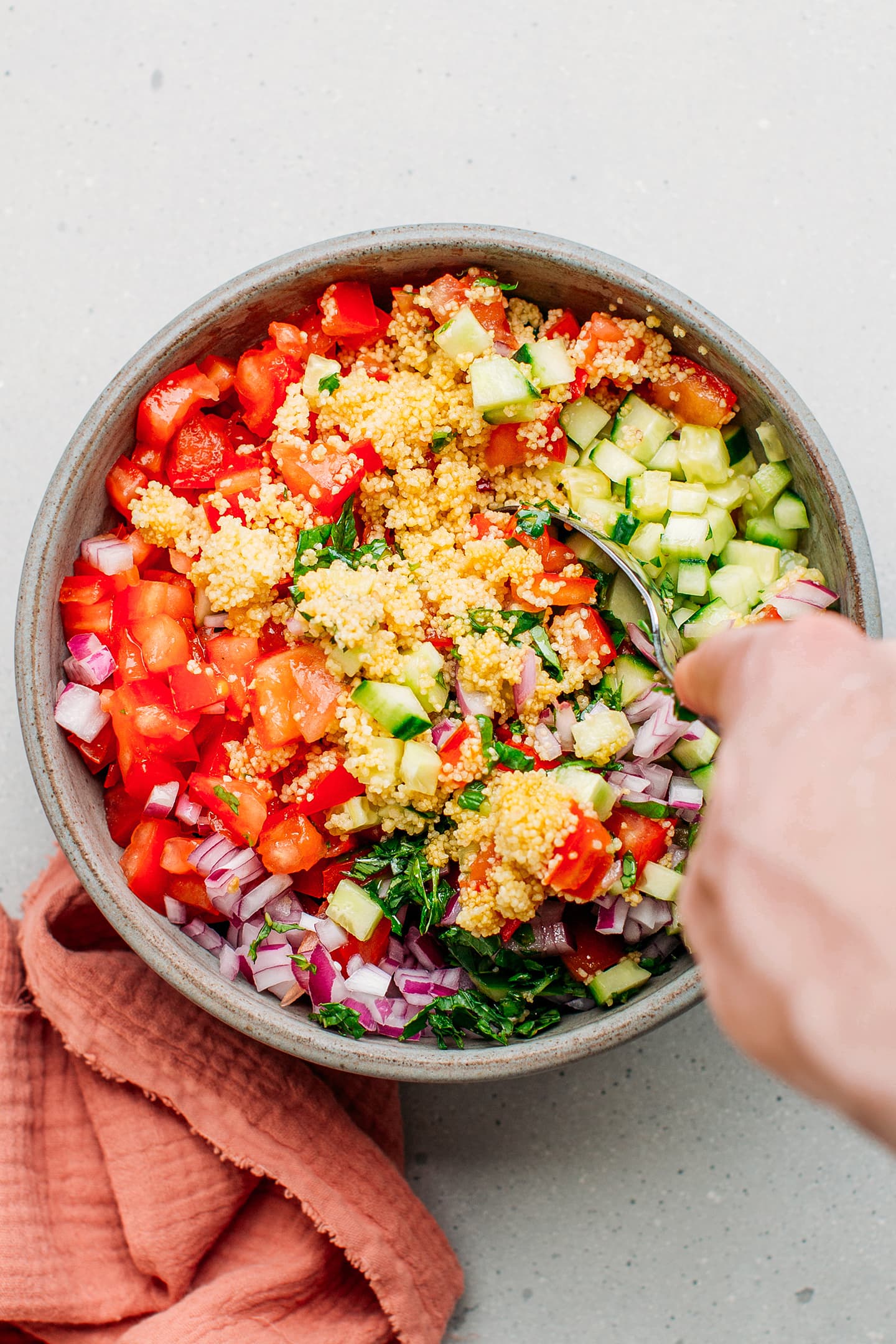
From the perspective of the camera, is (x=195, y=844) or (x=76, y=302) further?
(x=76, y=302)

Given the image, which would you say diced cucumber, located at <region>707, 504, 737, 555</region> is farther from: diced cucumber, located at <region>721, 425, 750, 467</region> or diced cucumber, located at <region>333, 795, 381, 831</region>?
diced cucumber, located at <region>333, 795, 381, 831</region>

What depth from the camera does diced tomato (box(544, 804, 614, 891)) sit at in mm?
1378

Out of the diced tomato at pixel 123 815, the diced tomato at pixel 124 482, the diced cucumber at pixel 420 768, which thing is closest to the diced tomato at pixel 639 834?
the diced cucumber at pixel 420 768

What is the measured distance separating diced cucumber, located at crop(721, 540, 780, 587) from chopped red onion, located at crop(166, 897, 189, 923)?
3.06 feet

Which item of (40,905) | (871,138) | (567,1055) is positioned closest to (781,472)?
(871,138)

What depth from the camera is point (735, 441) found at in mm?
1593

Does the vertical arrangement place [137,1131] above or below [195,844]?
below

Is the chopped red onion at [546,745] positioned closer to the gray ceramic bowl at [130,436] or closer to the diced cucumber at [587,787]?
the diced cucumber at [587,787]

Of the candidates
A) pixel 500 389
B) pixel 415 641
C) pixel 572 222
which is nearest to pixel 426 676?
pixel 415 641

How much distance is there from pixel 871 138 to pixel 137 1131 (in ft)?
6.78

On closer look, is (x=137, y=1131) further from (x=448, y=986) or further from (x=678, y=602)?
(x=678, y=602)

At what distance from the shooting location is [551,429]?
154 cm

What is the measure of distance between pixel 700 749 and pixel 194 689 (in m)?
0.71

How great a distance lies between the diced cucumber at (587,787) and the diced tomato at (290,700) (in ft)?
1.06
